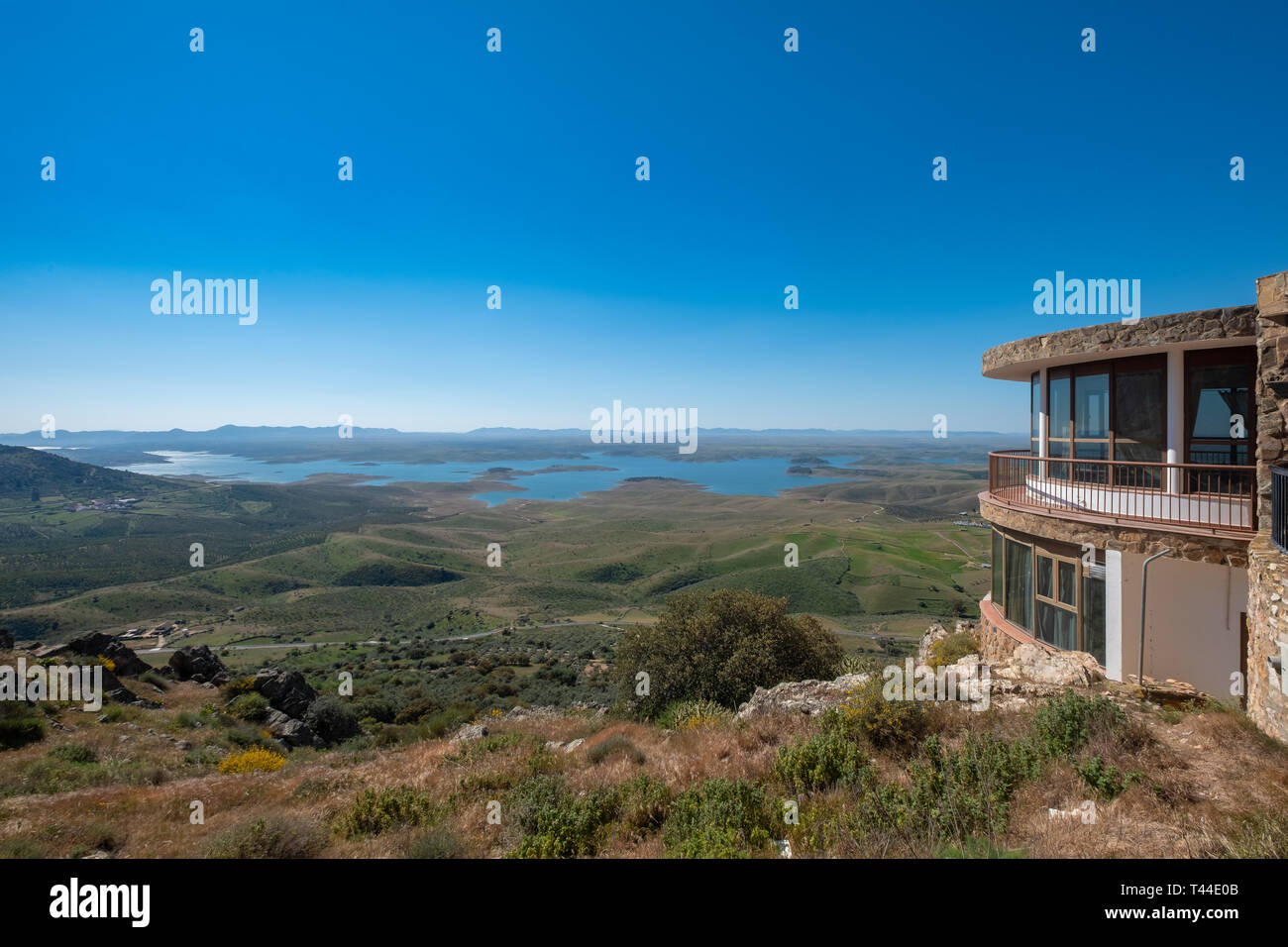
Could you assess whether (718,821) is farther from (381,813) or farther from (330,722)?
(330,722)

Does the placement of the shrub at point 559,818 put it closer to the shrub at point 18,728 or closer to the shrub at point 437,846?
the shrub at point 437,846

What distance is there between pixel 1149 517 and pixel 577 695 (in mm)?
23180

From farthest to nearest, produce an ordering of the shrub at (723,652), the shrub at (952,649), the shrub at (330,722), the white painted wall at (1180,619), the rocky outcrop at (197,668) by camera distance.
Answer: the rocky outcrop at (197,668) → the shrub at (330,722) → the shrub at (723,652) → the shrub at (952,649) → the white painted wall at (1180,619)

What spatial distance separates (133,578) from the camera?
70.5m

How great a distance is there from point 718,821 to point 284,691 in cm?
1850

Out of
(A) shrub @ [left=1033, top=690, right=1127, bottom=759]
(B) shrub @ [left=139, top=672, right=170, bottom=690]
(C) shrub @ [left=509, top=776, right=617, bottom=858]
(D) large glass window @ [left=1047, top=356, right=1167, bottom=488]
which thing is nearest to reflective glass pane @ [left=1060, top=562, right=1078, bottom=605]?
(D) large glass window @ [left=1047, top=356, right=1167, bottom=488]

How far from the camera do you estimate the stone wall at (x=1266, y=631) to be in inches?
204

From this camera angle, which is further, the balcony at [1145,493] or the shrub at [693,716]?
the shrub at [693,716]

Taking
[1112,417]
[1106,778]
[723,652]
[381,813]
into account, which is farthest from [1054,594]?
[381,813]

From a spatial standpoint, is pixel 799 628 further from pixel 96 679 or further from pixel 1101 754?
pixel 96 679

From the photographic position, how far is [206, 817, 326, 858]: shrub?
16.0 ft

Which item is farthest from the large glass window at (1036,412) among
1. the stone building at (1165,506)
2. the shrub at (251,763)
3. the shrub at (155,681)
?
the shrub at (155,681)

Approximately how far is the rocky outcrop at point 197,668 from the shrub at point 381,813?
690 inches
